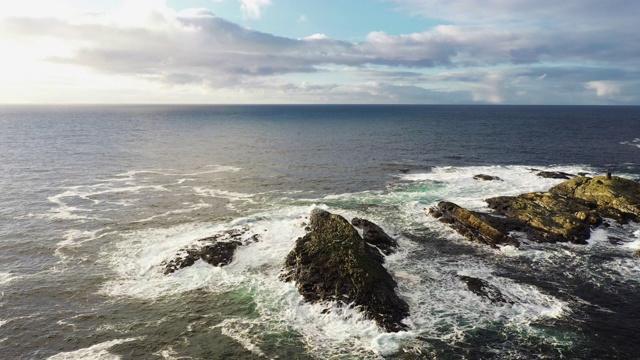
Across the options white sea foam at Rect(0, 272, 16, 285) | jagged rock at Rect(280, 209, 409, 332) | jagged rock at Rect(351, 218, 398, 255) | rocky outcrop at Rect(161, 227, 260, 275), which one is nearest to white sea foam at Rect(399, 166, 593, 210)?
jagged rock at Rect(351, 218, 398, 255)

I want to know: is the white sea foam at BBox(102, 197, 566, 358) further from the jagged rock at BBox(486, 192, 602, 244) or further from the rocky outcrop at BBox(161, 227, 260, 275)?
the jagged rock at BBox(486, 192, 602, 244)

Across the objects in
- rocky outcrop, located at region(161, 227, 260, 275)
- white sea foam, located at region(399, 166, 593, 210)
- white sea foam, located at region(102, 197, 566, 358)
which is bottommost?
white sea foam, located at region(102, 197, 566, 358)

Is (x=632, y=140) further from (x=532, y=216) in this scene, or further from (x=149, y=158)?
(x=149, y=158)

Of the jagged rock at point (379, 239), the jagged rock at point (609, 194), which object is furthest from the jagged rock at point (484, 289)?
the jagged rock at point (609, 194)

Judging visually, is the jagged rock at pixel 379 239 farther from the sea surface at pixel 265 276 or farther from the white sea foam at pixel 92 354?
the white sea foam at pixel 92 354

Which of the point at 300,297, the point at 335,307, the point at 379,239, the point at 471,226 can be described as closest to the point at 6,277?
the point at 300,297

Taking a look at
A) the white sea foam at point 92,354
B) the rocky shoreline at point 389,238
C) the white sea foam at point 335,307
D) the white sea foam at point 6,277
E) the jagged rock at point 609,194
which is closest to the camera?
the white sea foam at point 92,354

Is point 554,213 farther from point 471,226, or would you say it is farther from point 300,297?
point 300,297
